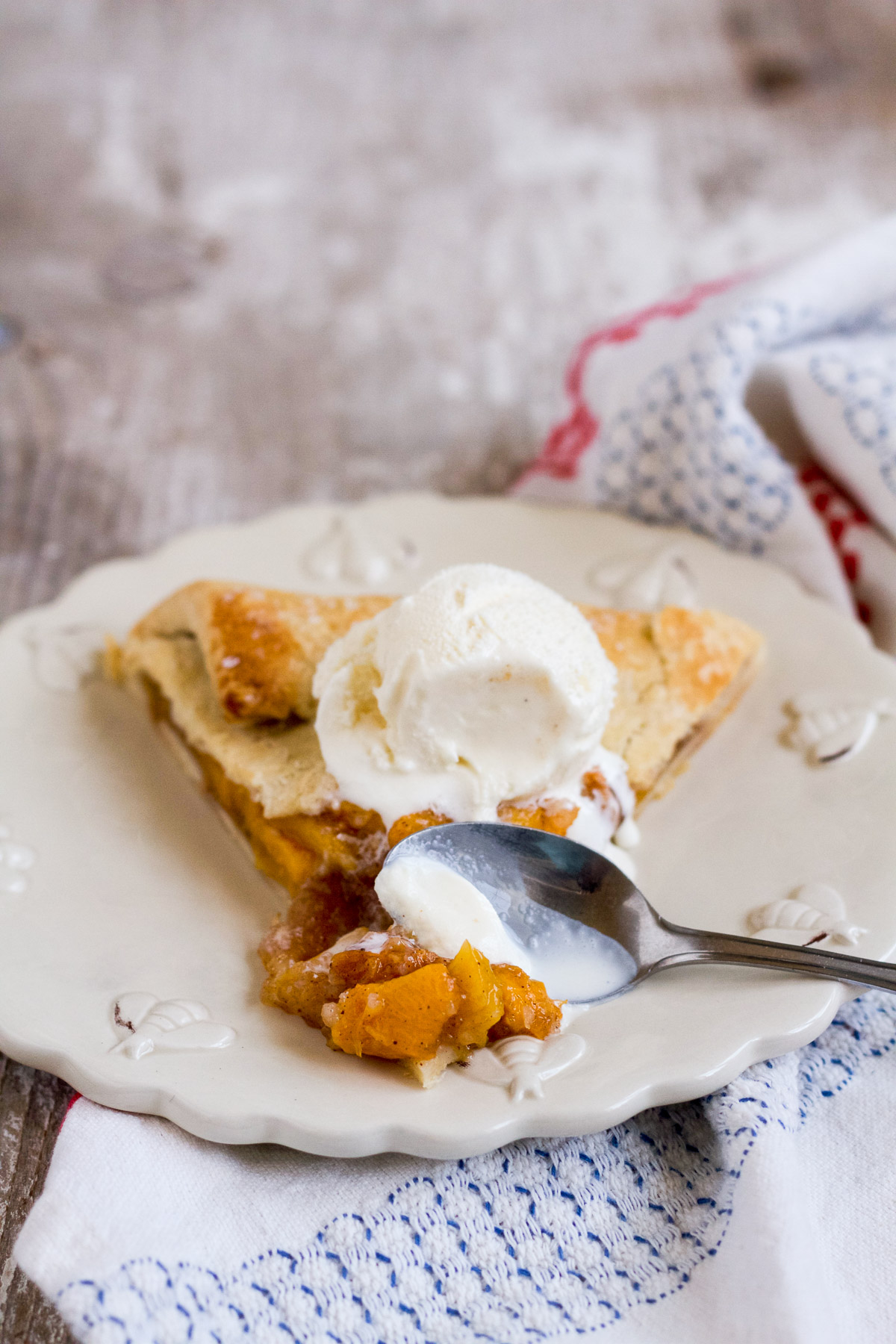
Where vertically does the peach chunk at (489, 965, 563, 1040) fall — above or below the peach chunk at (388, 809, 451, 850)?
below

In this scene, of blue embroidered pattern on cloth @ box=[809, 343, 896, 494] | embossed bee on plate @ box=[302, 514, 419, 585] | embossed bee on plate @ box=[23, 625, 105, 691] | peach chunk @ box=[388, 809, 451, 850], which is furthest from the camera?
embossed bee on plate @ box=[302, 514, 419, 585]

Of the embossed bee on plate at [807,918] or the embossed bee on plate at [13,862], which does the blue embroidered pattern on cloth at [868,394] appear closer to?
the embossed bee on plate at [807,918]

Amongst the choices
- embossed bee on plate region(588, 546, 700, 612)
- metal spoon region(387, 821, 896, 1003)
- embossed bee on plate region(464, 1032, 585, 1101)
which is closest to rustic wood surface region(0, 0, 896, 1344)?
embossed bee on plate region(588, 546, 700, 612)

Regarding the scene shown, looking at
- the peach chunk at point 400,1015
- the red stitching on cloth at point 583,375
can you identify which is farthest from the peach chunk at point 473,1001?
the red stitching on cloth at point 583,375

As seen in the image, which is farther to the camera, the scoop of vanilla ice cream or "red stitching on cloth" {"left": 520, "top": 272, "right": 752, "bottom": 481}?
"red stitching on cloth" {"left": 520, "top": 272, "right": 752, "bottom": 481}

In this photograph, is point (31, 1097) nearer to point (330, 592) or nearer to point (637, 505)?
point (330, 592)

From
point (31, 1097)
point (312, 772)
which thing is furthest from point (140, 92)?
point (31, 1097)

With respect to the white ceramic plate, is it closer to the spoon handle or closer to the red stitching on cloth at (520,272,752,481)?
the spoon handle
